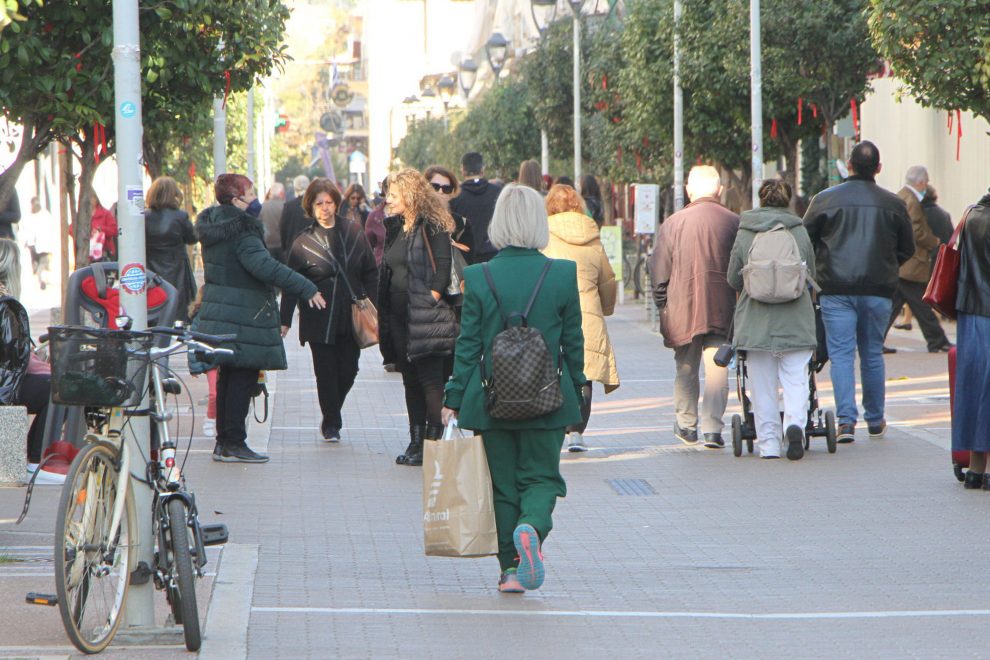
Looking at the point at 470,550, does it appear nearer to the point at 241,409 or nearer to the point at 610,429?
the point at 241,409

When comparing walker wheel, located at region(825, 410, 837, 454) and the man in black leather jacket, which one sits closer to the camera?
walker wheel, located at region(825, 410, 837, 454)

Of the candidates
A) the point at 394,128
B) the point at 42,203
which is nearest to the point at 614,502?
the point at 42,203

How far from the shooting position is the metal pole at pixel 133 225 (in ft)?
21.2

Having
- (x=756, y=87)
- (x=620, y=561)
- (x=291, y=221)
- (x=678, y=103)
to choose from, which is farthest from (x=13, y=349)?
(x=678, y=103)

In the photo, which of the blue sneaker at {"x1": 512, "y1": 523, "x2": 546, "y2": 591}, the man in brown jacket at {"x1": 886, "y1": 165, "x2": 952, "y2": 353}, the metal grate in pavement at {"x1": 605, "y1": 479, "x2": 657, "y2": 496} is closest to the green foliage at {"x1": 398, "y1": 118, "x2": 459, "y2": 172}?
the man in brown jacket at {"x1": 886, "y1": 165, "x2": 952, "y2": 353}

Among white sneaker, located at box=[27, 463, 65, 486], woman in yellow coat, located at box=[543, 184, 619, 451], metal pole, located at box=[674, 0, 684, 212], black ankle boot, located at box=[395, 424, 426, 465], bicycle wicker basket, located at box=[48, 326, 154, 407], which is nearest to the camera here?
bicycle wicker basket, located at box=[48, 326, 154, 407]

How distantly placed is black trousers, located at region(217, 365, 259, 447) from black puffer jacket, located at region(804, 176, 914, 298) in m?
3.98

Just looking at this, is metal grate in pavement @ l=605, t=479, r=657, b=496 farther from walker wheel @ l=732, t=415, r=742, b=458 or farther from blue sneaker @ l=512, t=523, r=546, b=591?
blue sneaker @ l=512, t=523, r=546, b=591

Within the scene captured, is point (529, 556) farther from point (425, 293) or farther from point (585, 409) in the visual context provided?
point (585, 409)

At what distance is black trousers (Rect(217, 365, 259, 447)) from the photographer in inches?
465

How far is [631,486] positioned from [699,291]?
75.7 inches

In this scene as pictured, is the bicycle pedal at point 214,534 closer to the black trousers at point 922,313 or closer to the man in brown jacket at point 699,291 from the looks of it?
the man in brown jacket at point 699,291

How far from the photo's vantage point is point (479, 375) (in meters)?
7.56

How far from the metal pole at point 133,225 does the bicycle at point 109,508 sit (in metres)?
0.05
